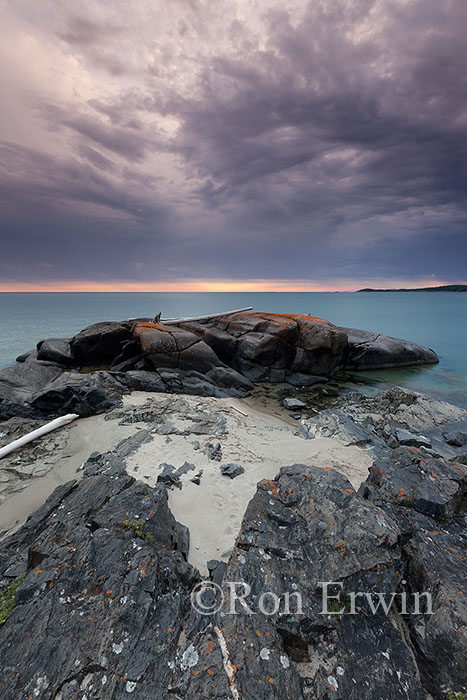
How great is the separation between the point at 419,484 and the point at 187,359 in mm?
15219

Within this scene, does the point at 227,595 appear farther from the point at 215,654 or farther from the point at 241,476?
the point at 241,476

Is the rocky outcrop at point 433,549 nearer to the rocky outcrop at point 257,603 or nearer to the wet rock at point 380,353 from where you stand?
the rocky outcrop at point 257,603

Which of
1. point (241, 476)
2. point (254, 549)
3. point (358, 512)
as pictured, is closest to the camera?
point (254, 549)

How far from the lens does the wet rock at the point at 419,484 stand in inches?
206

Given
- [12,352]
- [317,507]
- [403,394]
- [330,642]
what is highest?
[317,507]

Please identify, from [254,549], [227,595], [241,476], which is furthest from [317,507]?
[241,476]

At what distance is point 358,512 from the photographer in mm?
4832

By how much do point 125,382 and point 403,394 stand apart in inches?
665

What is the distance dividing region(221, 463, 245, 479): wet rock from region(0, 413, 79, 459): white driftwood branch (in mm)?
7378

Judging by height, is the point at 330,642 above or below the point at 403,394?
above

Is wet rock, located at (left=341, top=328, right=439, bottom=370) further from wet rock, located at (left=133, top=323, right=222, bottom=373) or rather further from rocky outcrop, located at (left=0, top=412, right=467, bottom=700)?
rocky outcrop, located at (left=0, top=412, right=467, bottom=700)

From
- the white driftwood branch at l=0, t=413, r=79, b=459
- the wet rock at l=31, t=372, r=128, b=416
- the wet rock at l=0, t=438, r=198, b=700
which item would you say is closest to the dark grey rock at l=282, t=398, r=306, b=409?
the wet rock at l=31, t=372, r=128, b=416

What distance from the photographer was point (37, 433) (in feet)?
33.8

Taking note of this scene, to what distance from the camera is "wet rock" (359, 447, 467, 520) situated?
17.2 feet
